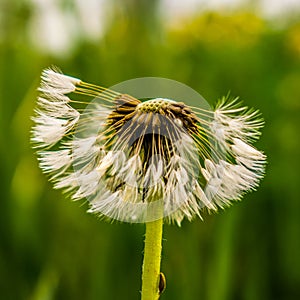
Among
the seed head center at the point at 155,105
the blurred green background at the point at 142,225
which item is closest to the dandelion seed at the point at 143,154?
the seed head center at the point at 155,105

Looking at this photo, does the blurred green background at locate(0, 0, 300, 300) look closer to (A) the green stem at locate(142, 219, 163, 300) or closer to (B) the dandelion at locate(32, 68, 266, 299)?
(B) the dandelion at locate(32, 68, 266, 299)

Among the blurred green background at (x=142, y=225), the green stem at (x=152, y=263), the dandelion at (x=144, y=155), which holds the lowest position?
the green stem at (x=152, y=263)

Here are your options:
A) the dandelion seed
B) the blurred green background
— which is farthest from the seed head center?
the blurred green background

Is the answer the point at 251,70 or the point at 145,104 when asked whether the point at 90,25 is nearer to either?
the point at 251,70

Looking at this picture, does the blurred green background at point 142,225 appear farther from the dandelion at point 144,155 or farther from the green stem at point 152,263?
the green stem at point 152,263

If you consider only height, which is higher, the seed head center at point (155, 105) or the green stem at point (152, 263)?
the seed head center at point (155, 105)

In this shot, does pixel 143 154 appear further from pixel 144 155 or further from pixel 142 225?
pixel 142 225

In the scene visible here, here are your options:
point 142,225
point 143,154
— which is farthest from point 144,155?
point 142,225
